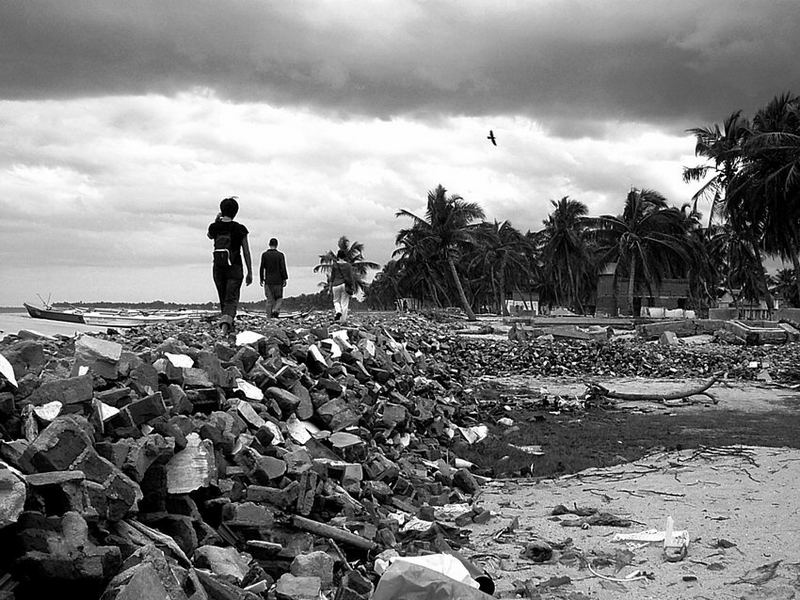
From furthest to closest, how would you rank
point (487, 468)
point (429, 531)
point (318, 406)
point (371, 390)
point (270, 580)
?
1. point (371, 390)
2. point (487, 468)
3. point (318, 406)
4. point (429, 531)
5. point (270, 580)

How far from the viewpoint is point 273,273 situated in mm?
13289

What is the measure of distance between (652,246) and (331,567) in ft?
137

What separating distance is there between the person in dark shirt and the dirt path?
720 cm

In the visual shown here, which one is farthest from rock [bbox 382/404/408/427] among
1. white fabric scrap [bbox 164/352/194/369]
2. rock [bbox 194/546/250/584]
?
rock [bbox 194/546/250/584]

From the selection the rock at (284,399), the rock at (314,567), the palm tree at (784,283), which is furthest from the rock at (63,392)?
the palm tree at (784,283)

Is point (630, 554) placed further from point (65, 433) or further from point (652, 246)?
point (652, 246)

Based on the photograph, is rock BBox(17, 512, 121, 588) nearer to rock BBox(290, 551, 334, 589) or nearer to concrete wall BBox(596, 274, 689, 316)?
rock BBox(290, 551, 334, 589)

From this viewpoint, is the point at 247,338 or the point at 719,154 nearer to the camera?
the point at 247,338

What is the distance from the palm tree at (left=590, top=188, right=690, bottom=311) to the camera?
139 ft

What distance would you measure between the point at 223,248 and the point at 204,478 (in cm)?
530

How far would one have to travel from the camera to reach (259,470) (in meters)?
4.72

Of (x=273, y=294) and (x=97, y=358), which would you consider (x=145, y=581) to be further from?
(x=273, y=294)

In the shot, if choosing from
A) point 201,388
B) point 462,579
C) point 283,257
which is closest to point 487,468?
point 201,388

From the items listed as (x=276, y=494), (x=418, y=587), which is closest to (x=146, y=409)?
(x=276, y=494)
